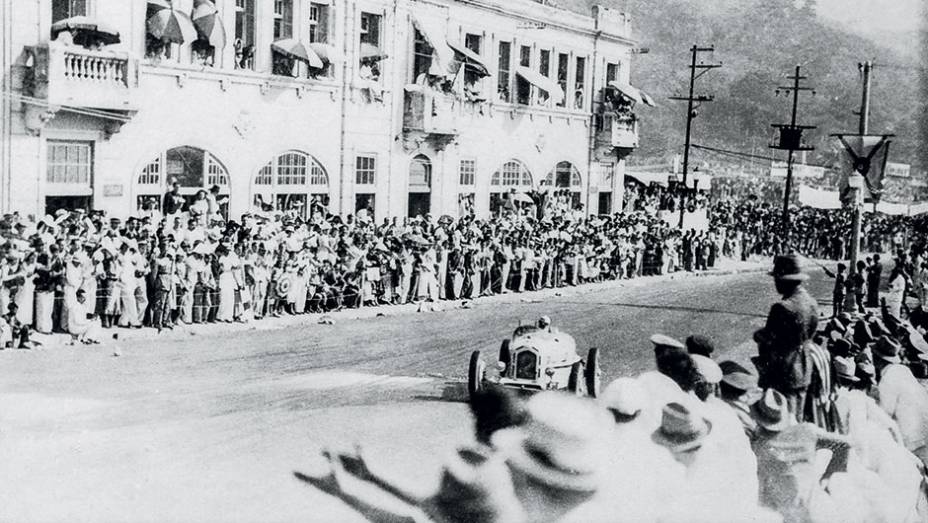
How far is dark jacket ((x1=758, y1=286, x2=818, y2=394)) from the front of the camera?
6441mm

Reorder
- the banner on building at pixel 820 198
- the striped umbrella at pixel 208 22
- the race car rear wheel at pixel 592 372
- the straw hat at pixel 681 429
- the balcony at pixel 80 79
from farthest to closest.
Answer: the banner on building at pixel 820 198, the striped umbrella at pixel 208 22, the balcony at pixel 80 79, the race car rear wheel at pixel 592 372, the straw hat at pixel 681 429

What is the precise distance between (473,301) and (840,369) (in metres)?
12.3

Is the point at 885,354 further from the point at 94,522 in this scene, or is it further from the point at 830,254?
the point at 830,254

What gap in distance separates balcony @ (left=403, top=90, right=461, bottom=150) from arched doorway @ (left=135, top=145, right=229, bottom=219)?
644 centimetres

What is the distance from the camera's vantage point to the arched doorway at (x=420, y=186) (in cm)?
2775

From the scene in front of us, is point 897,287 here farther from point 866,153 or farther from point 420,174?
point 420,174

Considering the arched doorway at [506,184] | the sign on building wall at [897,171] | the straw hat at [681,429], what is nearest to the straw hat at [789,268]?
the straw hat at [681,429]

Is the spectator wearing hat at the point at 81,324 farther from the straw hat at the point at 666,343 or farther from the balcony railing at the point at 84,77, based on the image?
the straw hat at the point at 666,343

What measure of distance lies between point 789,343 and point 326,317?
11.6m

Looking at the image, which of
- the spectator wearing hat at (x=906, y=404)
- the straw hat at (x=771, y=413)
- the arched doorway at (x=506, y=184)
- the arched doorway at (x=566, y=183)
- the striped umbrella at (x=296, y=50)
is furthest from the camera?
the arched doorway at (x=566, y=183)

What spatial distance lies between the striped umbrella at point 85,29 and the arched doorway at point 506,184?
46.8 feet

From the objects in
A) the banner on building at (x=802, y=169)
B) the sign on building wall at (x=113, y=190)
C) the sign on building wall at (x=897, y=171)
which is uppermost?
the banner on building at (x=802, y=169)

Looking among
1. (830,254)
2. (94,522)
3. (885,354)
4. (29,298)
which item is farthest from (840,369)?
(830,254)

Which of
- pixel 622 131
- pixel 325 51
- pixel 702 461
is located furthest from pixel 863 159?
pixel 622 131
